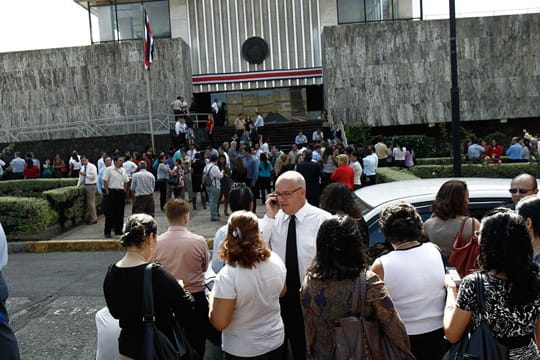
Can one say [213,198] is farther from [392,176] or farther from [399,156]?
[399,156]

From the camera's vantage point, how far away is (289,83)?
91.3 feet

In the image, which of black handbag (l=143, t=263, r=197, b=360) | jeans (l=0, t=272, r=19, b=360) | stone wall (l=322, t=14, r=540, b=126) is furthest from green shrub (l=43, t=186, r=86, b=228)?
stone wall (l=322, t=14, r=540, b=126)

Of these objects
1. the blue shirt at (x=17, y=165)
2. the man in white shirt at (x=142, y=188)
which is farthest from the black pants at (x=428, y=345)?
the blue shirt at (x=17, y=165)

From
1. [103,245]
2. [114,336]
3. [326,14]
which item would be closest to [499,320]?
[114,336]

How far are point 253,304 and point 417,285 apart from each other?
3.23 ft

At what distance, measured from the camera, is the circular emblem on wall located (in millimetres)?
27625

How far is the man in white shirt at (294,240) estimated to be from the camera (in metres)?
3.85

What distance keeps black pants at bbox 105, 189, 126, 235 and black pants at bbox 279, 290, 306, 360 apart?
7.96m

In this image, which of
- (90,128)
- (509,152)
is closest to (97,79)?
(90,128)

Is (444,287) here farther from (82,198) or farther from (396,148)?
(396,148)

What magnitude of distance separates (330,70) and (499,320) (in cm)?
2294

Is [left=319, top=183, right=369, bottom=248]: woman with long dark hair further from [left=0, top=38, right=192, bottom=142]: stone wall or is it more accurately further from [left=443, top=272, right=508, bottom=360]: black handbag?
[left=0, top=38, right=192, bottom=142]: stone wall

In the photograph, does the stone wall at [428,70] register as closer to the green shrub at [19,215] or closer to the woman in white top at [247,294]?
the green shrub at [19,215]

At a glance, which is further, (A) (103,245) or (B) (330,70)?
(B) (330,70)
